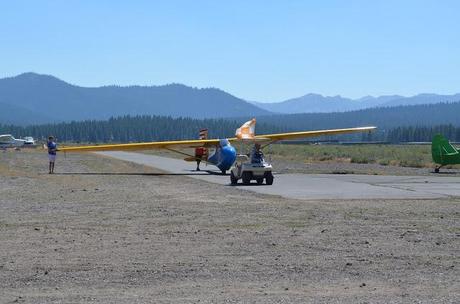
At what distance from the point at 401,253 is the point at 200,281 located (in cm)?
301

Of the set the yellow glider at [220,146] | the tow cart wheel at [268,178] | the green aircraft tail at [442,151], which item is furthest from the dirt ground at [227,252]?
the green aircraft tail at [442,151]

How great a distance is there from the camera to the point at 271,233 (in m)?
11.2

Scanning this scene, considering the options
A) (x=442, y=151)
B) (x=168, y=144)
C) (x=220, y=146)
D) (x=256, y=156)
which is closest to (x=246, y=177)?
(x=256, y=156)

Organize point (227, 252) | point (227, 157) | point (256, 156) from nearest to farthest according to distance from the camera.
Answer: point (227, 252), point (256, 156), point (227, 157)

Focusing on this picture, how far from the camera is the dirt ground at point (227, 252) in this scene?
700 cm

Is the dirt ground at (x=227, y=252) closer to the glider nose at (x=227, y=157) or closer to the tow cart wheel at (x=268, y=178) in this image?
the tow cart wheel at (x=268, y=178)

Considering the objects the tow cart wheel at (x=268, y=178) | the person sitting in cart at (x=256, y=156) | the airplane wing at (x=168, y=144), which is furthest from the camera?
the airplane wing at (x=168, y=144)

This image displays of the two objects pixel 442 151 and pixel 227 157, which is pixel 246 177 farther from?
pixel 442 151

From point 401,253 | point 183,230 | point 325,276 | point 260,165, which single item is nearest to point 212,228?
point 183,230

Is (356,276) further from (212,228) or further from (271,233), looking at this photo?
(212,228)

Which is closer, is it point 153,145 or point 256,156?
point 256,156

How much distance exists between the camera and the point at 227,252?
9305 mm

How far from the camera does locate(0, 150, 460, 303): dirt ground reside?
7.00 m

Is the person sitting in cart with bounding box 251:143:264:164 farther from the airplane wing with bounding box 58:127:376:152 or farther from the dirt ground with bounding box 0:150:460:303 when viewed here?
the dirt ground with bounding box 0:150:460:303
